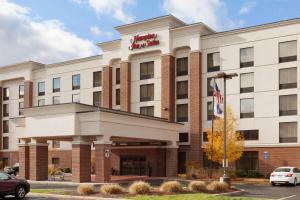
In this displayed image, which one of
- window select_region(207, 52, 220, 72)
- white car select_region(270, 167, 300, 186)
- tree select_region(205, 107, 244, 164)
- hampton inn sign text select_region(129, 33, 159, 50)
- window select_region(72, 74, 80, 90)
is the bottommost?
white car select_region(270, 167, 300, 186)

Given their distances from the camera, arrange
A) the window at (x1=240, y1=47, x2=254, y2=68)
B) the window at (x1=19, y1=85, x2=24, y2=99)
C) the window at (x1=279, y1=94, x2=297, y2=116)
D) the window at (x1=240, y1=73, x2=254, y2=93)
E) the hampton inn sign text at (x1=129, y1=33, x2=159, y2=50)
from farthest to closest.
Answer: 1. the window at (x1=19, y1=85, x2=24, y2=99)
2. the hampton inn sign text at (x1=129, y1=33, x2=159, y2=50)
3. the window at (x1=240, y1=47, x2=254, y2=68)
4. the window at (x1=240, y1=73, x2=254, y2=93)
5. the window at (x1=279, y1=94, x2=297, y2=116)

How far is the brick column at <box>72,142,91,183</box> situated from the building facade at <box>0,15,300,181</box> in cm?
19

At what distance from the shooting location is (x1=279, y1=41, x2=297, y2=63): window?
4523 centimetres

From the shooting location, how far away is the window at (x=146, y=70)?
5500 cm

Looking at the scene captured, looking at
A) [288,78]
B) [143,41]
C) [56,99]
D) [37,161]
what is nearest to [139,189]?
[37,161]

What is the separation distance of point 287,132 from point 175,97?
44.1 ft

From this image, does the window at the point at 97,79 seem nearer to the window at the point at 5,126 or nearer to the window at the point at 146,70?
the window at the point at 146,70

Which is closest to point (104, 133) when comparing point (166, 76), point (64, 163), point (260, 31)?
point (166, 76)

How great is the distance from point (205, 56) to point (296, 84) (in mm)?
10463

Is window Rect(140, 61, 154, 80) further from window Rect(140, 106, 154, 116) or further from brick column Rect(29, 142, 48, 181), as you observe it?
brick column Rect(29, 142, 48, 181)

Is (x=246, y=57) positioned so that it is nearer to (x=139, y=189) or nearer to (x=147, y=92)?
(x=147, y=92)

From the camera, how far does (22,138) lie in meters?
43.6

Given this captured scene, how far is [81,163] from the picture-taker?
124 feet

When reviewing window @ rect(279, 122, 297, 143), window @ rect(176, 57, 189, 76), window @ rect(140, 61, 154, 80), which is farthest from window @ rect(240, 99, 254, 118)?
window @ rect(140, 61, 154, 80)
